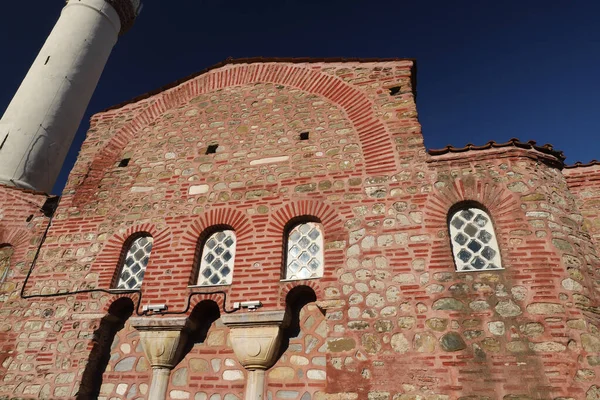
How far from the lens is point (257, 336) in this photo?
207 inches

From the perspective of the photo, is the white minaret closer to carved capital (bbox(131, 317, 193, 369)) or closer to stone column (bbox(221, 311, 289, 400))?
carved capital (bbox(131, 317, 193, 369))

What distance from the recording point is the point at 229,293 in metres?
5.63

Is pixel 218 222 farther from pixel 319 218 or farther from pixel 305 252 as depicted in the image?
pixel 319 218

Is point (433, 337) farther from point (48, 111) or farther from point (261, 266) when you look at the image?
point (48, 111)

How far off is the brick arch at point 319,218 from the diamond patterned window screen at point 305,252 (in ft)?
0.49

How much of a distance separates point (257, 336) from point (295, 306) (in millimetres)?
649

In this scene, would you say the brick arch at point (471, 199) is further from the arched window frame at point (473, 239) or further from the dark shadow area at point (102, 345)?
the dark shadow area at point (102, 345)

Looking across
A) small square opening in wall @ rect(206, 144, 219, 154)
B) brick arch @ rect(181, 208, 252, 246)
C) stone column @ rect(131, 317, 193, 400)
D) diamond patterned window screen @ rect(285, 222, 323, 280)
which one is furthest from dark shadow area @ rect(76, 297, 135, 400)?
small square opening in wall @ rect(206, 144, 219, 154)

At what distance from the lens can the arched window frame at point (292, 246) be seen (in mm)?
5609

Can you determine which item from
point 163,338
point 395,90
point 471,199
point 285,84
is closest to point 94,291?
point 163,338

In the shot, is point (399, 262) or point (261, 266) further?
point (261, 266)

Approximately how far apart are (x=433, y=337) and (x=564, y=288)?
5.05 feet

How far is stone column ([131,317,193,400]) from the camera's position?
17.7 feet

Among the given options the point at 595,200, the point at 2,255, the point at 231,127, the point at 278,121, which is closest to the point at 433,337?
the point at 595,200
